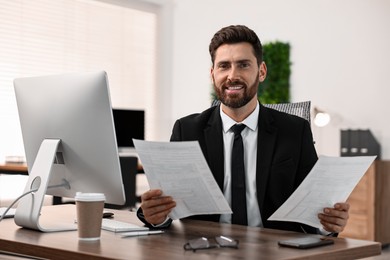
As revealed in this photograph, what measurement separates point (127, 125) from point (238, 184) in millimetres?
4205

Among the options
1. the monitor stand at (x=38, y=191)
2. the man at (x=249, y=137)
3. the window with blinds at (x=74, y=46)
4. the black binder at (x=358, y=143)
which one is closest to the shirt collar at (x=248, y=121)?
the man at (x=249, y=137)

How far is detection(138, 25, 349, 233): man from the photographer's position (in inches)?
94.2

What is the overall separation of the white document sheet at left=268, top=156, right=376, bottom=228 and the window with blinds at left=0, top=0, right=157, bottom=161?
17.0ft

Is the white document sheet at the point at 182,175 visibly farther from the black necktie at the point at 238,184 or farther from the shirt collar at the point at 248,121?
the shirt collar at the point at 248,121

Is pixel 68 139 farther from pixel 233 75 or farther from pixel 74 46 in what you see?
pixel 74 46

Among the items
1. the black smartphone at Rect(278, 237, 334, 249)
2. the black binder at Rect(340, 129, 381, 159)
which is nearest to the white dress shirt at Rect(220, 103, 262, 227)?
the black smartphone at Rect(278, 237, 334, 249)

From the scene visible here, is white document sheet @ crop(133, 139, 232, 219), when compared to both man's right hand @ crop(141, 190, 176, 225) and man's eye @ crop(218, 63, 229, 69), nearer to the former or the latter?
man's right hand @ crop(141, 190, 176, 225)

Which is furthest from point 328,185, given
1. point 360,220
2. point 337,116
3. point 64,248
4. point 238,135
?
point 337,116

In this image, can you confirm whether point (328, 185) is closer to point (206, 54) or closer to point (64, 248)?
point (64, 248)

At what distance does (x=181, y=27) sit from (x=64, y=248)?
6.54m

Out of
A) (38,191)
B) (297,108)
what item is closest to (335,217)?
(297,108)

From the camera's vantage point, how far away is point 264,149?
243cm

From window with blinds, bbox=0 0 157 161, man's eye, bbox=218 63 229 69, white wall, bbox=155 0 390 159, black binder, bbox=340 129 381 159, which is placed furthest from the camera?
window with blinds, bbox=0 0 157 161

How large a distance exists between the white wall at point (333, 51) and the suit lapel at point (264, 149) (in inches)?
157
